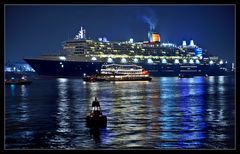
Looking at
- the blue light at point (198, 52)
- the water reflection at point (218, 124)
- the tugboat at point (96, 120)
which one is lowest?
the water reflection at point (218, 124)

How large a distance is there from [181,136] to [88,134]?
324 centimetres

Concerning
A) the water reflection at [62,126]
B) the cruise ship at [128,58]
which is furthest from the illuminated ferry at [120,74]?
the water reflection at [62,126]

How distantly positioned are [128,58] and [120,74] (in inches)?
462

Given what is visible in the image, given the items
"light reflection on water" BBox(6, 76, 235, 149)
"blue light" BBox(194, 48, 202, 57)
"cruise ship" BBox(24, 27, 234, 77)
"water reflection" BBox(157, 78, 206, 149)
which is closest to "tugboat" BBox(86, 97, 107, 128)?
"light reflection on water" BBox(6, 76, 235, 149)

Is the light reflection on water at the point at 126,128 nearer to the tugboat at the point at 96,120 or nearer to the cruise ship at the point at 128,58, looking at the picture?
the tugboat at the point at 96,120

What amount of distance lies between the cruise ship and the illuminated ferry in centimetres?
348

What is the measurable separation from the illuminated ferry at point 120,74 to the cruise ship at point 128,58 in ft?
11.4

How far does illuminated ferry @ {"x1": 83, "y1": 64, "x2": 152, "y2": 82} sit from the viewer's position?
2677 inches

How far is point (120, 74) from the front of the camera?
70000 millimetres

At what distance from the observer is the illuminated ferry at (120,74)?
68.0m

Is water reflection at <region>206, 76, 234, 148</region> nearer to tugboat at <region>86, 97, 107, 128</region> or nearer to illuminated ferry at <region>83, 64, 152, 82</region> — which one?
tugboat at <region>86, 97, 107, 128</region>

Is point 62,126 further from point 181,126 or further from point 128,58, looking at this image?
point 128,58
